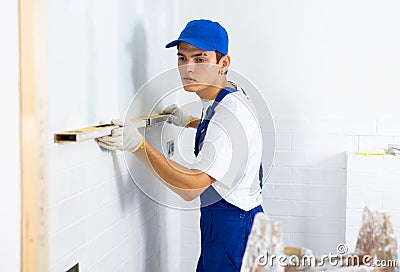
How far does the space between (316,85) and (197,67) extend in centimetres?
80

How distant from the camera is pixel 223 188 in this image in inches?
90.4

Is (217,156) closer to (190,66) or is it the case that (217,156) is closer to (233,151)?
(233,151)

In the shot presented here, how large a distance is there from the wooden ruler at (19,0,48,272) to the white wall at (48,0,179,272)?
87mm

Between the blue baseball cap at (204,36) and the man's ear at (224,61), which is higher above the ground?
the blue baseball cap at (204,36)

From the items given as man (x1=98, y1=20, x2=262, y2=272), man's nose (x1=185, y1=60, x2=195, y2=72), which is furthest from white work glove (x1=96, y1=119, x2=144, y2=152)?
man's nose (x1=185, y1=60, x2=195, y2=72)

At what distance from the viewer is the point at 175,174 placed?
7.14ft

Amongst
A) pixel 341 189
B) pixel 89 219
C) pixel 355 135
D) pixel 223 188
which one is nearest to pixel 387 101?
pixel 355 135

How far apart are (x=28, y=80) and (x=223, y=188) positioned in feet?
3.18

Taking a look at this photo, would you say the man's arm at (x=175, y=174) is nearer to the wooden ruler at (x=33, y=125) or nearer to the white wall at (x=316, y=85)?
the wooden ruler at (x=33, y=125)

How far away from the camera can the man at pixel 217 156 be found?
218cm

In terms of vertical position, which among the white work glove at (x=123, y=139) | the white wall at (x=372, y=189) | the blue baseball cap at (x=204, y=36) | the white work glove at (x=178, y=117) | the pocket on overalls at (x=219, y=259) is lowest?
A: the pocket on overalls at (x=219, y=259)

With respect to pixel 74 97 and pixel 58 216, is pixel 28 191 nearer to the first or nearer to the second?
pixel 58 216

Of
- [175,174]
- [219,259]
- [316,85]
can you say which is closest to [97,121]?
[175,174]

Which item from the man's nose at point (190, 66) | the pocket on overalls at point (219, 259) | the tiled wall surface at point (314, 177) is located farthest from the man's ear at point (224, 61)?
the pocket on overalls at point (219, 259)
